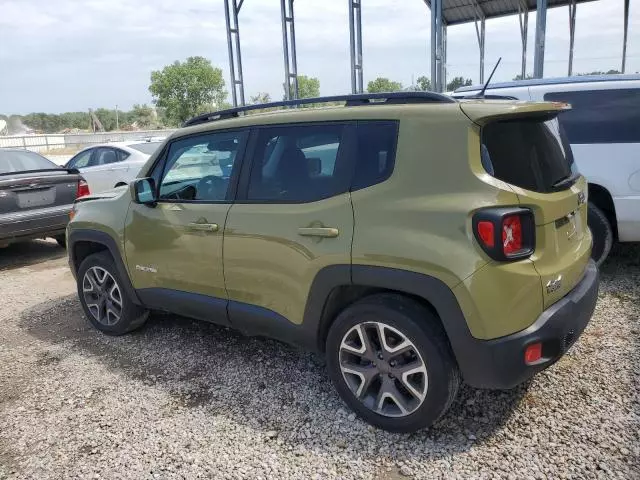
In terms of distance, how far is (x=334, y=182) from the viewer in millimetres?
2771

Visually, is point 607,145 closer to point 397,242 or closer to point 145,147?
point 397,242

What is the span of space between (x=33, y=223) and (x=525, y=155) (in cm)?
620

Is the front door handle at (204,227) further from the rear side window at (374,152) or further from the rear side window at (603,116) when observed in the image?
the rear side window at (603,116)

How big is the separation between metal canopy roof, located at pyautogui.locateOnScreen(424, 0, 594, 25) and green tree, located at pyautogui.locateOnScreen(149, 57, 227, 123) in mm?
43620

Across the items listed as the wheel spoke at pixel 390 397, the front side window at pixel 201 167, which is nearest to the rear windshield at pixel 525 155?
the wheel spoke at pixel 390 397

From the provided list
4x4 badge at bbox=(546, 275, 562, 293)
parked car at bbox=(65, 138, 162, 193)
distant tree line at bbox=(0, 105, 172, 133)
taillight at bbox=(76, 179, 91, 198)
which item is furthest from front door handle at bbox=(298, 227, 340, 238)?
distant tree line at bbox=(0, 105, 172, 133)

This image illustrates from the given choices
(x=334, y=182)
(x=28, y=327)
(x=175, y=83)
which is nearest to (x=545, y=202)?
(x=334, y=182)

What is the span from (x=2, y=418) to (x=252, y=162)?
2206 mm

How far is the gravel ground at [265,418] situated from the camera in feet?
8.31

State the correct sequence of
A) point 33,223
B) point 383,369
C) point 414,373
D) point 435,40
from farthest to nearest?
point 435,40, point 33,223, point 383,369, point 414,373

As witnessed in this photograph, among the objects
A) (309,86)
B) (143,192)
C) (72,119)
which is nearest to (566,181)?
(143,192)

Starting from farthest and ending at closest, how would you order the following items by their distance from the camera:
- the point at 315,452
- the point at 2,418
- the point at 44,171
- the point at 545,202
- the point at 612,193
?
the point at 44,171 → the point at 612,193 → the point at 2,418 → the point at 315,452 → the point at 545,202

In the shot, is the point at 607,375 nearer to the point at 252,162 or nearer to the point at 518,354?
the point at 518,354

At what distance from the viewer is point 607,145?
4.61 meters
